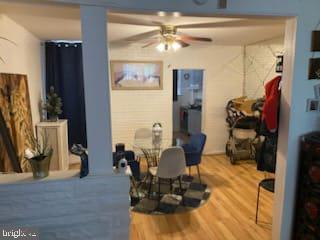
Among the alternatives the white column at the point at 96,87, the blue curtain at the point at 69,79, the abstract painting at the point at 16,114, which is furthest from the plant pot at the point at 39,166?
the blue curtain at the point at 69,79

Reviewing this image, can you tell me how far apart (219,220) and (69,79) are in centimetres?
332

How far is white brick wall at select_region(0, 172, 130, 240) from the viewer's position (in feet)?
5.62

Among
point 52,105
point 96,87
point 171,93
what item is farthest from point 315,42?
point 52,105

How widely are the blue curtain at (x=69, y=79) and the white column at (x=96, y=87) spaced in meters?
2.81

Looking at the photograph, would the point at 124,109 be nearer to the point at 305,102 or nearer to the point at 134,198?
the point at 134,198

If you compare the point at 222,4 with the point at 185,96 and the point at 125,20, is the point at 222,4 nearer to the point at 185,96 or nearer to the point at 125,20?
the point at 125,20

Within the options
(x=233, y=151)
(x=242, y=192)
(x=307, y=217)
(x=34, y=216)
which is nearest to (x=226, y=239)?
(x=307, y=217)

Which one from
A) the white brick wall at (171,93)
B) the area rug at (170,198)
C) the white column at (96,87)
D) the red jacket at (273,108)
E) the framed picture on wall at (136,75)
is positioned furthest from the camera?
the white brick wall at (171,93)

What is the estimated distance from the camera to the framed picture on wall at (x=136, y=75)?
460 centimetres

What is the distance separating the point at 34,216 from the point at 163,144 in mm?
2128

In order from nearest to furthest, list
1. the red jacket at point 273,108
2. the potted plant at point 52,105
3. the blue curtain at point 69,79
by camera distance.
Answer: the red jacket at point 273,108 < the potted plant at point 52,105 < the blue curtain at point 69,79

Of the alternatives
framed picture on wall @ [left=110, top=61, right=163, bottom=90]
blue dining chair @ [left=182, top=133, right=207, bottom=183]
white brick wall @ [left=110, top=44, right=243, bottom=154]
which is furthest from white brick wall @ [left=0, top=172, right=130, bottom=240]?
framed picture on wall @ [left=110, top=61, right=163, bottom=90]

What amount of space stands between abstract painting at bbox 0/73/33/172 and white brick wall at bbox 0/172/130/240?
0.63 meters

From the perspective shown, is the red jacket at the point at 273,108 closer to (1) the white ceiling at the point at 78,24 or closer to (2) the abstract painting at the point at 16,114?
(1) the white ceiling at the point at 78,24
